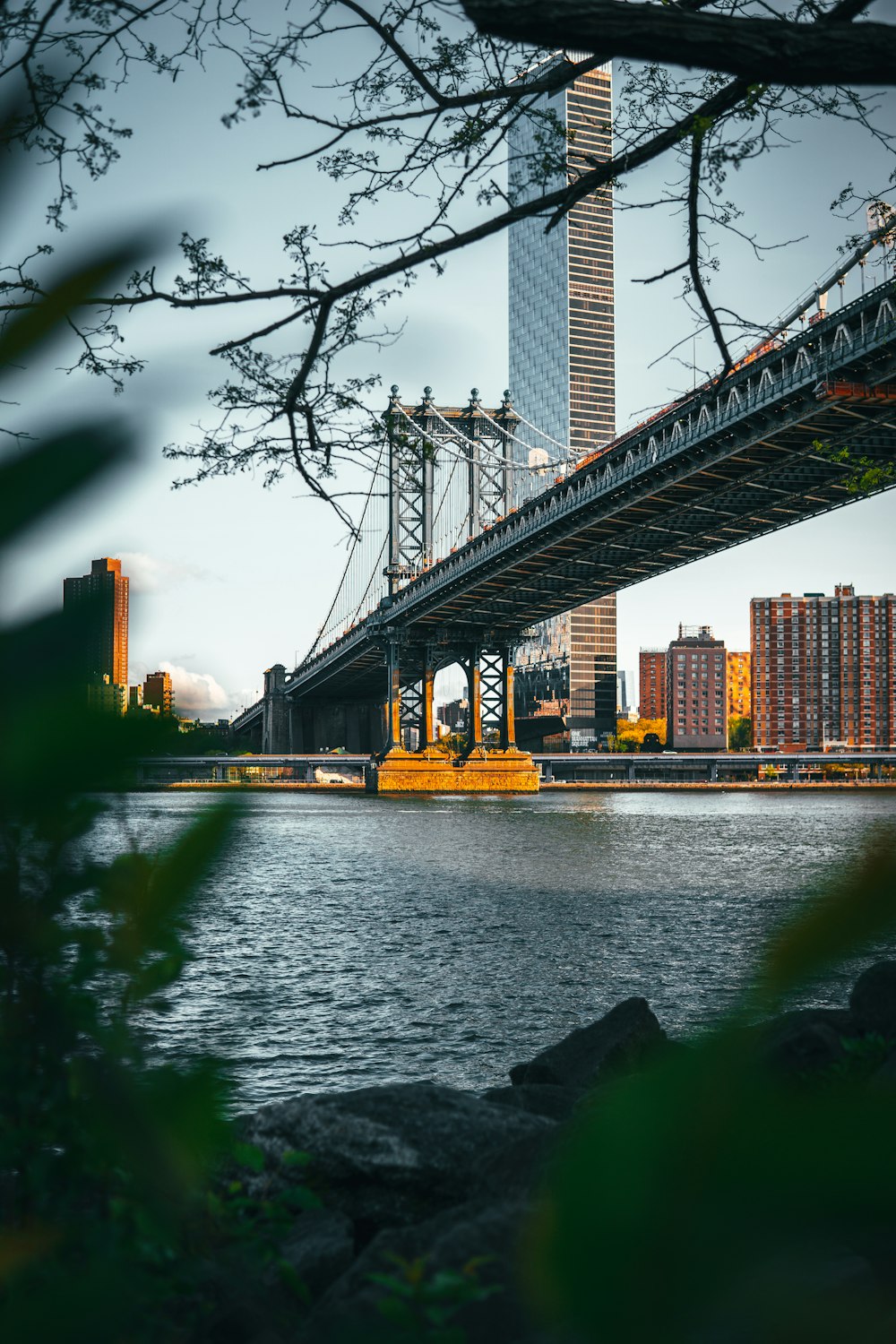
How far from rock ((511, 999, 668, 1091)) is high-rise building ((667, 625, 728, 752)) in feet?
420

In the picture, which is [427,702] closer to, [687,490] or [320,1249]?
[687,490]

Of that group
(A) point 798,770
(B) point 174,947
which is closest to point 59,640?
(B) point 174,947

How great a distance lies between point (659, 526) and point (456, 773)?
2433 centimetres

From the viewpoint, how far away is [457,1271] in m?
1.44

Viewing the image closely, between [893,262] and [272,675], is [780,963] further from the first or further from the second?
[272,675]

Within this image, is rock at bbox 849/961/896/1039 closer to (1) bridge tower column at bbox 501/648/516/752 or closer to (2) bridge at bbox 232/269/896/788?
(2) bridge at bbox 232/269/896/788

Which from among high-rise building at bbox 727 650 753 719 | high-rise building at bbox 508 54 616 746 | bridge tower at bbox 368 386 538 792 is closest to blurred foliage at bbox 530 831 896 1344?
bridge tower at bbox 368 386 538 792

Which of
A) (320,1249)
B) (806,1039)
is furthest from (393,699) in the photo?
(806,1039)

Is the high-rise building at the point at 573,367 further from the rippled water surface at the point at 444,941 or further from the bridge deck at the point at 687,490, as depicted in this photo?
the rippled water surface at the point at 444,941

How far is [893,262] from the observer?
8.55 m

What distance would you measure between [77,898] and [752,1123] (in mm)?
730

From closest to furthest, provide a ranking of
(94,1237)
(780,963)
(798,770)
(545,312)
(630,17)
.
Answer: (780,963)
(94,1237)
(630,17)
(798,770)
(545,312)

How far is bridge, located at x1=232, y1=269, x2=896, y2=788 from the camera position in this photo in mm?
26969

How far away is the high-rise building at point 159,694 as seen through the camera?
1.65 ft
